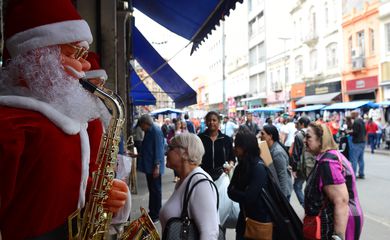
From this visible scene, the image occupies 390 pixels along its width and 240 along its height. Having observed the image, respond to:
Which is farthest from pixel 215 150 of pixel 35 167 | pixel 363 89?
pixel 363 89

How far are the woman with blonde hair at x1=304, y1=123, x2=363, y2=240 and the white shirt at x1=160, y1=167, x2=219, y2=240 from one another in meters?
1.15

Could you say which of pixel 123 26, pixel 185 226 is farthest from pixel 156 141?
pixel 185 226

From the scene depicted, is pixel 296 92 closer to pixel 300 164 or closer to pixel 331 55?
pixel 331 55

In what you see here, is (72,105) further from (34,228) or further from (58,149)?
(34,228)

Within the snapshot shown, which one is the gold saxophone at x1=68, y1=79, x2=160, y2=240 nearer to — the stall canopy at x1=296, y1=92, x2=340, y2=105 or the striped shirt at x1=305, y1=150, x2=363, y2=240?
the striped shirt at x1=305, y1=150, x2=363, y2=240

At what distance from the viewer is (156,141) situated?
7.07 metres

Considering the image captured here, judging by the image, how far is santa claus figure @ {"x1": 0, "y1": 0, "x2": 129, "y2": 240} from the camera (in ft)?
4.98

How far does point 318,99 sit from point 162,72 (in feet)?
80.0

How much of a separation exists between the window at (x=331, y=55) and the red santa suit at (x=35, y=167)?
32.2 m

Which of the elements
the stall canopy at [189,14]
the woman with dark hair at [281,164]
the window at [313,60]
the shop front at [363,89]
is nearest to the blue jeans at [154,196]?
the woman with dark hair at [281,164]

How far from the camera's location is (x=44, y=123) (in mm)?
1596

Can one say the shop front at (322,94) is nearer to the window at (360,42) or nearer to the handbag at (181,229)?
the window at (360,42)

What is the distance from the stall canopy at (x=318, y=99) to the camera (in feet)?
100

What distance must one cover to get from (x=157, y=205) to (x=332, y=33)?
1114 inches
